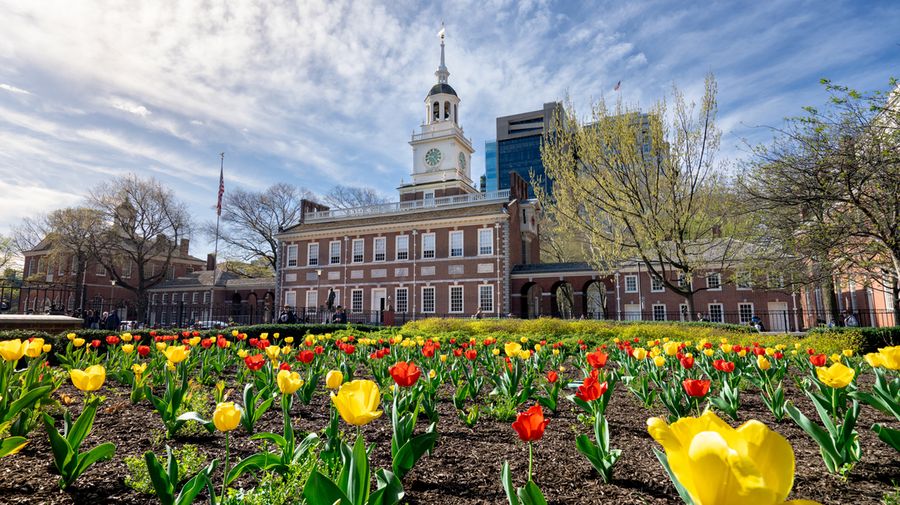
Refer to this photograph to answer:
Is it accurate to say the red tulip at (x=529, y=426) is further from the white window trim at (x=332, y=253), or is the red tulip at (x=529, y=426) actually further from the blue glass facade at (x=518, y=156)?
the blue glass facade at (x=518, y=156)

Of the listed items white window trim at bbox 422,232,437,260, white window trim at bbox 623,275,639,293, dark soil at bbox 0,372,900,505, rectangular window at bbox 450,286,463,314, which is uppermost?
white window trim at bbox 422,232,437,260

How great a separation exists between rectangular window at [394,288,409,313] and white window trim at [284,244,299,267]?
9.91 meters

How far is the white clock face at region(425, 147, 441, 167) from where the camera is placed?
148 ft

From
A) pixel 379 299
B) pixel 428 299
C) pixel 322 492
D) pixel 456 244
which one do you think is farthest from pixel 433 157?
pixel 322 492

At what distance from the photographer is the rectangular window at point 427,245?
35344 mm

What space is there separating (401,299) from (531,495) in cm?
3415

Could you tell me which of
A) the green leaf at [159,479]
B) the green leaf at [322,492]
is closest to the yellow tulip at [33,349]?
the green leaf at [159,479]

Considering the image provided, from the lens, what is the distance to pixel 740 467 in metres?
0.76

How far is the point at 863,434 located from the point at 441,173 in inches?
1652

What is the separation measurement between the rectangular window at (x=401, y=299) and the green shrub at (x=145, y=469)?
31.8 m

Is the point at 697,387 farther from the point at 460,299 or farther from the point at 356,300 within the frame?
the point at 356,300

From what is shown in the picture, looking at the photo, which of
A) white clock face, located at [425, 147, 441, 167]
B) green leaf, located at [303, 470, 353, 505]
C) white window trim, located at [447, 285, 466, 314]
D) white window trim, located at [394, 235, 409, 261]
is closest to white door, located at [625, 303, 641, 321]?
white window trim, located at [447, 285, 466, 314]

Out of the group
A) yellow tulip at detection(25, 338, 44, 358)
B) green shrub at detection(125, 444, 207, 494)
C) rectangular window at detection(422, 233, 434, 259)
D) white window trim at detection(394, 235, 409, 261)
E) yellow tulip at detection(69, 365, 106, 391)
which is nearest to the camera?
green shrub at detection(125, 444, 207, 494)

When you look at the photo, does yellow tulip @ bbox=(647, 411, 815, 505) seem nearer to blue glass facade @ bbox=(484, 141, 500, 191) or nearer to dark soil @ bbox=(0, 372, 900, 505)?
dark soil @ bbox=(0, 372, 900, 505)
